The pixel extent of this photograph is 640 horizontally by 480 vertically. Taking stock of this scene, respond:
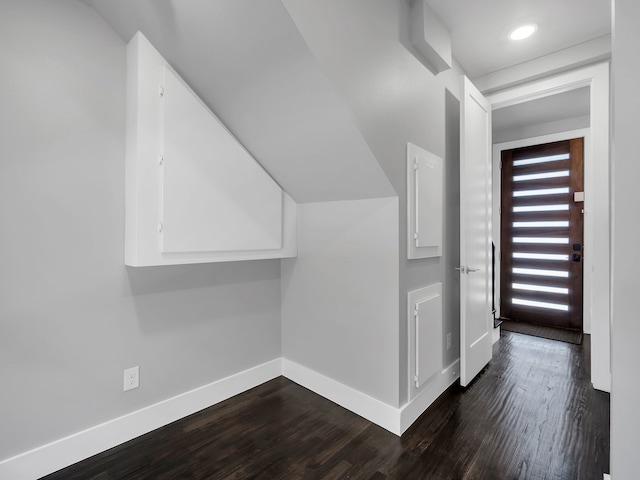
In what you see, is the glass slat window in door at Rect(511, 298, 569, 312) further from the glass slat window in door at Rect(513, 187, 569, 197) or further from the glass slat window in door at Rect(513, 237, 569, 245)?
the glass slat window in door at Rect(513, 187, 569, 197)

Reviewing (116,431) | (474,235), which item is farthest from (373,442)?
(474,235)

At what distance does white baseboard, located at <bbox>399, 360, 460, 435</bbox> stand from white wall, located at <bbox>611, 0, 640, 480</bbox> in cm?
103

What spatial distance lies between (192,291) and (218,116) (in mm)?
1132

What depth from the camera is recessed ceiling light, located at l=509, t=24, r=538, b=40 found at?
7.36 feet

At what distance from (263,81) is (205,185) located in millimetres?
674

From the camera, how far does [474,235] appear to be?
8.27 ft

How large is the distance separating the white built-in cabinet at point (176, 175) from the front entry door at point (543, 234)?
151 inches

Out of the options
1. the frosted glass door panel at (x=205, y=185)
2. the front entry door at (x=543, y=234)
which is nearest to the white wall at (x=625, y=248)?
the frosted glass door panel at (x=205, y=185)

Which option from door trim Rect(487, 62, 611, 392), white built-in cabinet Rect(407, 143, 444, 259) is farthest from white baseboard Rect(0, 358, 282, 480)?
door trim Rect(487, 62, 611, 392)

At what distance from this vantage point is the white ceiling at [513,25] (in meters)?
2.03

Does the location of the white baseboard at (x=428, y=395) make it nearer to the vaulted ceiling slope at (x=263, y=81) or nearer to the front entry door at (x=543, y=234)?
the vaulted ceiling slope at (x=263, y=81)

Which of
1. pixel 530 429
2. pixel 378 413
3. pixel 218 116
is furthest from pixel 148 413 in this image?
pixel 530 429

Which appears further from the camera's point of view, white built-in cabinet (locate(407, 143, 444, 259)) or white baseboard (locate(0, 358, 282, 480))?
white built-in cabinet (locate(407, 143, 444, 259))

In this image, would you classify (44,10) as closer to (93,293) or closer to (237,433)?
(93,293)
